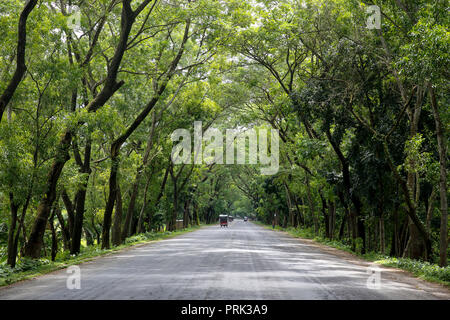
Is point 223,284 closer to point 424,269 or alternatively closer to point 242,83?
point 424,269

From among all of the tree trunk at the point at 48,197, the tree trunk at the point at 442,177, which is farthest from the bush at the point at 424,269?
the tree trunk at the point at 48,197

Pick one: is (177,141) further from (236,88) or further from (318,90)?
(318,90)

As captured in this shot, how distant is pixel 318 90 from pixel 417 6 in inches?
213

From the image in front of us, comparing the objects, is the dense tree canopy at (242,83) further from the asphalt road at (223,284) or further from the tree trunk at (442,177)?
the asphalt road at (223,284)

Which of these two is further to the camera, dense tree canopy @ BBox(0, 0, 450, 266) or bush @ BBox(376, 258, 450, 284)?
dense tree canopy @ BBox(0, 0, 450, 266)

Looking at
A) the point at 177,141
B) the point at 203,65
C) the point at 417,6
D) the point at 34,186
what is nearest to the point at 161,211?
the point at 177,141

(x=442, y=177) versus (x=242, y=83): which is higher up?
(x=242, y=83)

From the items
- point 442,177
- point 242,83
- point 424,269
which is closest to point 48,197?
point 424,269

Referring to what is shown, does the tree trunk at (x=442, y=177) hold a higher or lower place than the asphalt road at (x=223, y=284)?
higher

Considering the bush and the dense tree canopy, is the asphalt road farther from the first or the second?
the dense tree canopy

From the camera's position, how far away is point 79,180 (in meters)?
16.3

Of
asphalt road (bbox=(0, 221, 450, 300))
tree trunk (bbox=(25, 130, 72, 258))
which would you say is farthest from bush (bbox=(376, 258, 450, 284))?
tree trunk (bbox=(25, 130, 72, 258))

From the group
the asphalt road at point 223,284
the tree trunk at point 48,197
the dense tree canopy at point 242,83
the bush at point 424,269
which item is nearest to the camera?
the asphalt road at point 223,284

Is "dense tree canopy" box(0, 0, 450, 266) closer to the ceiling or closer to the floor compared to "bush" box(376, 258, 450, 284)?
closer to the ceiling
